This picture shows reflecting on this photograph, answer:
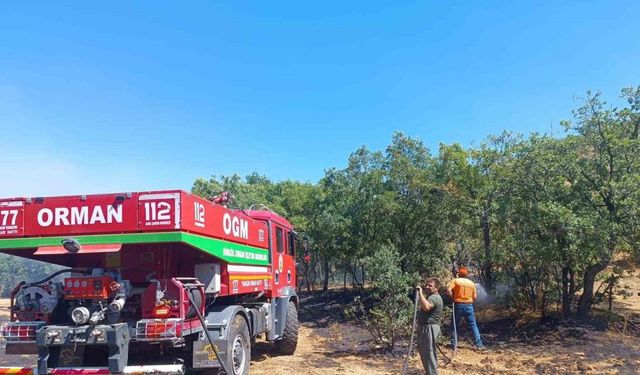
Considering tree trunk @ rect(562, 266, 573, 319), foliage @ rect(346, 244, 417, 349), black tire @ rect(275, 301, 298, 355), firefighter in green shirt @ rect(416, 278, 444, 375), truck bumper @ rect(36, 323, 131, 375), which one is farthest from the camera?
tree trunk @ rect(562, 266, 573, 319)

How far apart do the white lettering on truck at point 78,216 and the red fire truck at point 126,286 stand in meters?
0.01

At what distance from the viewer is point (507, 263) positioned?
14.6 meters

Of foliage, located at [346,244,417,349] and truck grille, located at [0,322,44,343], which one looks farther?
foliage, located at [346,244,417,349]

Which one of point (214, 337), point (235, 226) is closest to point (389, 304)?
point (235, 226)

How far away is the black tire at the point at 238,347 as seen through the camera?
728 cm

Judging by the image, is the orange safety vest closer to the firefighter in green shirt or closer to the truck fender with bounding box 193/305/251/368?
the firefighter in green shirt

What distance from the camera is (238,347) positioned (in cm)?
784

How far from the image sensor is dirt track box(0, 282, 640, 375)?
9180 mm

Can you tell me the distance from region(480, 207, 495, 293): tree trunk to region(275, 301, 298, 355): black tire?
657cm

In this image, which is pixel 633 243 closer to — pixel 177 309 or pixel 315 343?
pixel 315 343

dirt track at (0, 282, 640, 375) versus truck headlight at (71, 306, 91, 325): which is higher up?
truck headlight at (71, 306, 91, 325)

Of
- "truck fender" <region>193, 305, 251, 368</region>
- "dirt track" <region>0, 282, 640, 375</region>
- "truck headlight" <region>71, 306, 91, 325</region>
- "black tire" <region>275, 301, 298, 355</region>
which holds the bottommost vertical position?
"dirt track" <region>0, 282, 640, 375</region>

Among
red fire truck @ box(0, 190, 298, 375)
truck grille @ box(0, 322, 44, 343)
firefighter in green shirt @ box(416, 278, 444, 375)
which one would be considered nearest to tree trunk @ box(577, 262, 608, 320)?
firefighter in green shirt @ box(416, 278, 444, 375)

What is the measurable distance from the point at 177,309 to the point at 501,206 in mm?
9643
